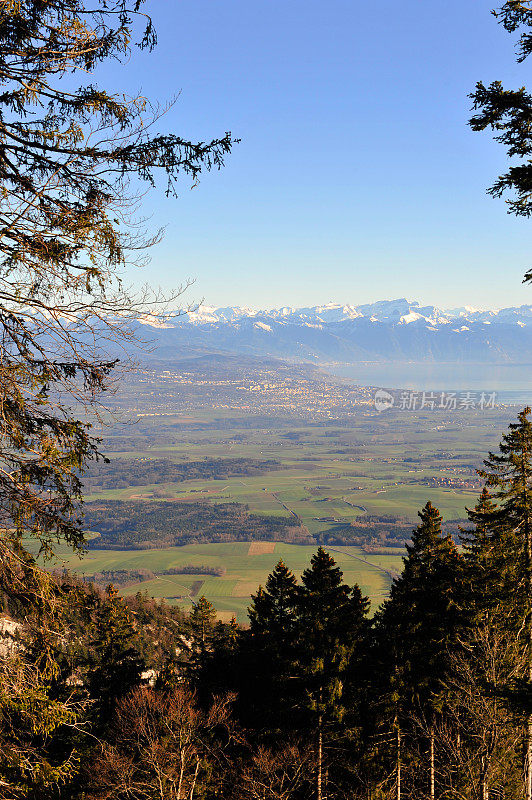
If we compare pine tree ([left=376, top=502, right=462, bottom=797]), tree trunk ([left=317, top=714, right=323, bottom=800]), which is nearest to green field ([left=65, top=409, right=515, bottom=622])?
pine tree ([left=376, top=502, right=462, bottom=797])

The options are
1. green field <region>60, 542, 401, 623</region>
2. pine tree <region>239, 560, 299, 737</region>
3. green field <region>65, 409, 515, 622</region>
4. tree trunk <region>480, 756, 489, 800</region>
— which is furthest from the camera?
green field <region>65, 409, 515, 622</region>

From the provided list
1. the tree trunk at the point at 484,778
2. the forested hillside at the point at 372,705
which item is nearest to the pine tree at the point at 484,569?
the forested hillside at the point at 372,705

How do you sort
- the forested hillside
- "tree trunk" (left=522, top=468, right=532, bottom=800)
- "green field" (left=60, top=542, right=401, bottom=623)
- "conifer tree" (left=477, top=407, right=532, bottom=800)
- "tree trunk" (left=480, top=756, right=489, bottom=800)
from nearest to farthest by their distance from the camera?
"tree trunk" (left=522, top=468, right=532, bottom=800) < "conifer tree" (left=477, top=407, right=532, bottom=800) < "tree trunk" (left=480, top=756, right=489, bottom=800) < the forested hillside < "green field" (left=60, top=542, right=401, bottom=623)

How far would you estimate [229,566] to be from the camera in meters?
104

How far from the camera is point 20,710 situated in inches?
219

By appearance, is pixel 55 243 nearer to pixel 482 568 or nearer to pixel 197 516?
pixel 482 568

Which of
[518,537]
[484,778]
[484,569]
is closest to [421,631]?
[484,569]

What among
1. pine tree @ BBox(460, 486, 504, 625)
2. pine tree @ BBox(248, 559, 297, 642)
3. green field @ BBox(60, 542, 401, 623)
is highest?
pine tree @ BBox(460, 486, 504, 625)

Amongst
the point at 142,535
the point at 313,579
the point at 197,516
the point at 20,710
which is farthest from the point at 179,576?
the point at 20,710

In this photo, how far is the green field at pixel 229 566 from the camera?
80.2 m

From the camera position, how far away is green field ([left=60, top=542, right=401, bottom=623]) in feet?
263

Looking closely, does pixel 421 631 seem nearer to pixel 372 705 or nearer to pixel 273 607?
pixel 372 705

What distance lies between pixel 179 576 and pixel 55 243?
9994 cm

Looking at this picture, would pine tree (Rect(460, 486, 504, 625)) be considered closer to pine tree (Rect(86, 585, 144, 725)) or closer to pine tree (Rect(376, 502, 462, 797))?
pine tree (Rect(376, 502, 462, 797))
